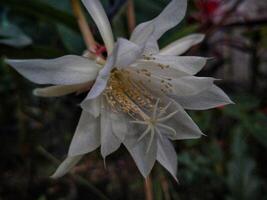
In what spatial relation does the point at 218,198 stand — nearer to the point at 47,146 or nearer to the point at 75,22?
the point at 47,146

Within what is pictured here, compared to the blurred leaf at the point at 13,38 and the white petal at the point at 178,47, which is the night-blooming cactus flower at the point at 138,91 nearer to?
the white petal at the point at 178,47

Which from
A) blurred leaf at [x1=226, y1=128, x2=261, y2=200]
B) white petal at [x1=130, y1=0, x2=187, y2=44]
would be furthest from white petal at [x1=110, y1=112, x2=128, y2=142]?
blurred leaf at [x1=226, y1=128, x2=261, y2=200]

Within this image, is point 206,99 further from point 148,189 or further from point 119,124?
point 148,189

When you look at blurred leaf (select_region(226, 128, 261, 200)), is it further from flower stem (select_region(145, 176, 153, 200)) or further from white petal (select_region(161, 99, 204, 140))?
white petal (select_region(161, 99, 204, 140))

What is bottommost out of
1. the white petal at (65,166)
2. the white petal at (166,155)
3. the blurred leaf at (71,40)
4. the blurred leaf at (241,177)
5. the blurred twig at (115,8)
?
the blurred leaf at (241,177)

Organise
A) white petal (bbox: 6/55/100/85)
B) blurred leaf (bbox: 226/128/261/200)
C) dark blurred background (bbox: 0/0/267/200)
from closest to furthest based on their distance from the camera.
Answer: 1. white petal (bbox: 6/55/100/85)
2. dark blurred background (bbox: 0/0/267/200)
3. blurred leaf (bbox: 226/128/261/200)

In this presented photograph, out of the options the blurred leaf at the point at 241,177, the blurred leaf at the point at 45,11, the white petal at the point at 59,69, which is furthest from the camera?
the blurred leaf at the point at 241,177

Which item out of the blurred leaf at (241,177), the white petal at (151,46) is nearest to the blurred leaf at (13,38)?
the white petal at (151,46)
